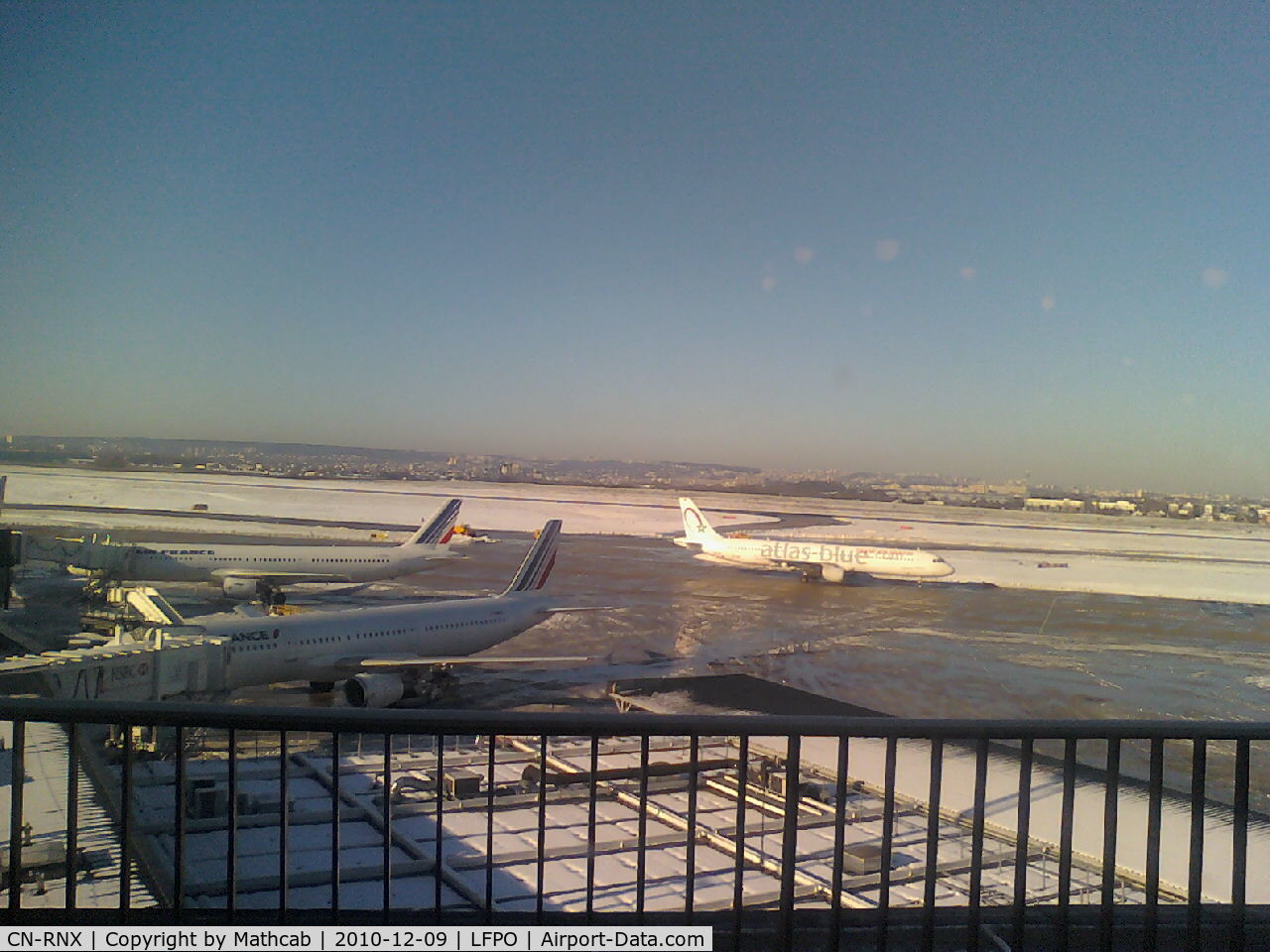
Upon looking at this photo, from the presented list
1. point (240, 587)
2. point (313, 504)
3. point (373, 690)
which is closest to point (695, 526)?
point (240, 587)

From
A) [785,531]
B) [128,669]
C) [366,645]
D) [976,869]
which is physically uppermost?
[976,869]

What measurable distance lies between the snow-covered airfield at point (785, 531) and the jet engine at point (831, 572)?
8.29 m

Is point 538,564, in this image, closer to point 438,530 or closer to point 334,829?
point 438,530

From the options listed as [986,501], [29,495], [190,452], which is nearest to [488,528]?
[190,452]

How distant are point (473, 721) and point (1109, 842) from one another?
7.28 feet

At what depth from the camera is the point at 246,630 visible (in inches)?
581

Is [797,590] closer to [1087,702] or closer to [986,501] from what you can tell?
[1087,702]

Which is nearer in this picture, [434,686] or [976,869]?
[976,869]

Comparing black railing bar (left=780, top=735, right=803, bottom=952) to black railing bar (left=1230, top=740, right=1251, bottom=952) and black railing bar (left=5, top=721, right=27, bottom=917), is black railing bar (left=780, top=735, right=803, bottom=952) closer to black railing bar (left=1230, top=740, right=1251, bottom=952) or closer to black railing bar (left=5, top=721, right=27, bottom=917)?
black railing bar (left=1230, top=740, right=1251, bottom=952)

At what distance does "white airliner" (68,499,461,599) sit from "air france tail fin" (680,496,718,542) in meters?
19.1

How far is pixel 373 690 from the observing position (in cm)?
1520

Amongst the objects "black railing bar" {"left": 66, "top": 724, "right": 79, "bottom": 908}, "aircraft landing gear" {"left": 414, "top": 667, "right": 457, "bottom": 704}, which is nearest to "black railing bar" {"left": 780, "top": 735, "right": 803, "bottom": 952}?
"black railing bar" {"left": 66, "top": 724, "right": 79, "bottom": 908}

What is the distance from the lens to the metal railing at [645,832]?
265 cm
